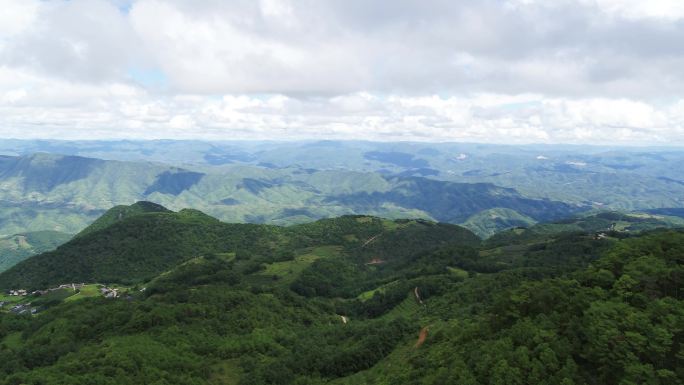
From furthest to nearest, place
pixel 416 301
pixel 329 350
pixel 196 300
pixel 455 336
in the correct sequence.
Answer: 1. pixel 416 301
2. pixel 196 300
3. pixel 329 350
4. pixel 455 336

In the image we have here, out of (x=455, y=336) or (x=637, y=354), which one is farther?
(x=455, y=336)

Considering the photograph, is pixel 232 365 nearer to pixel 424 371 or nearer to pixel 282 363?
pixel 282 363

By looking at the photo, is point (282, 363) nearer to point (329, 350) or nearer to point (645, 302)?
point (329, 350)

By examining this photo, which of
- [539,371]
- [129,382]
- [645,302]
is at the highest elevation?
[645,302]

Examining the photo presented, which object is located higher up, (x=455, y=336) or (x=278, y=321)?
(x=455, y=336)

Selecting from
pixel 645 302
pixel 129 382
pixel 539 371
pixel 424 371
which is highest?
pixel 645 302

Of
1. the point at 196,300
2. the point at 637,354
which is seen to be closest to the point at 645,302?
the point at 637,354

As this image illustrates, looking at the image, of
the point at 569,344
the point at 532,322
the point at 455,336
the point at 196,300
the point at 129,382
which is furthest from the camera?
the point at 196,300

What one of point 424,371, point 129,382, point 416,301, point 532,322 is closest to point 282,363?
point 129,382

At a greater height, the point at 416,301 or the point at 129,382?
the point at 129,382
